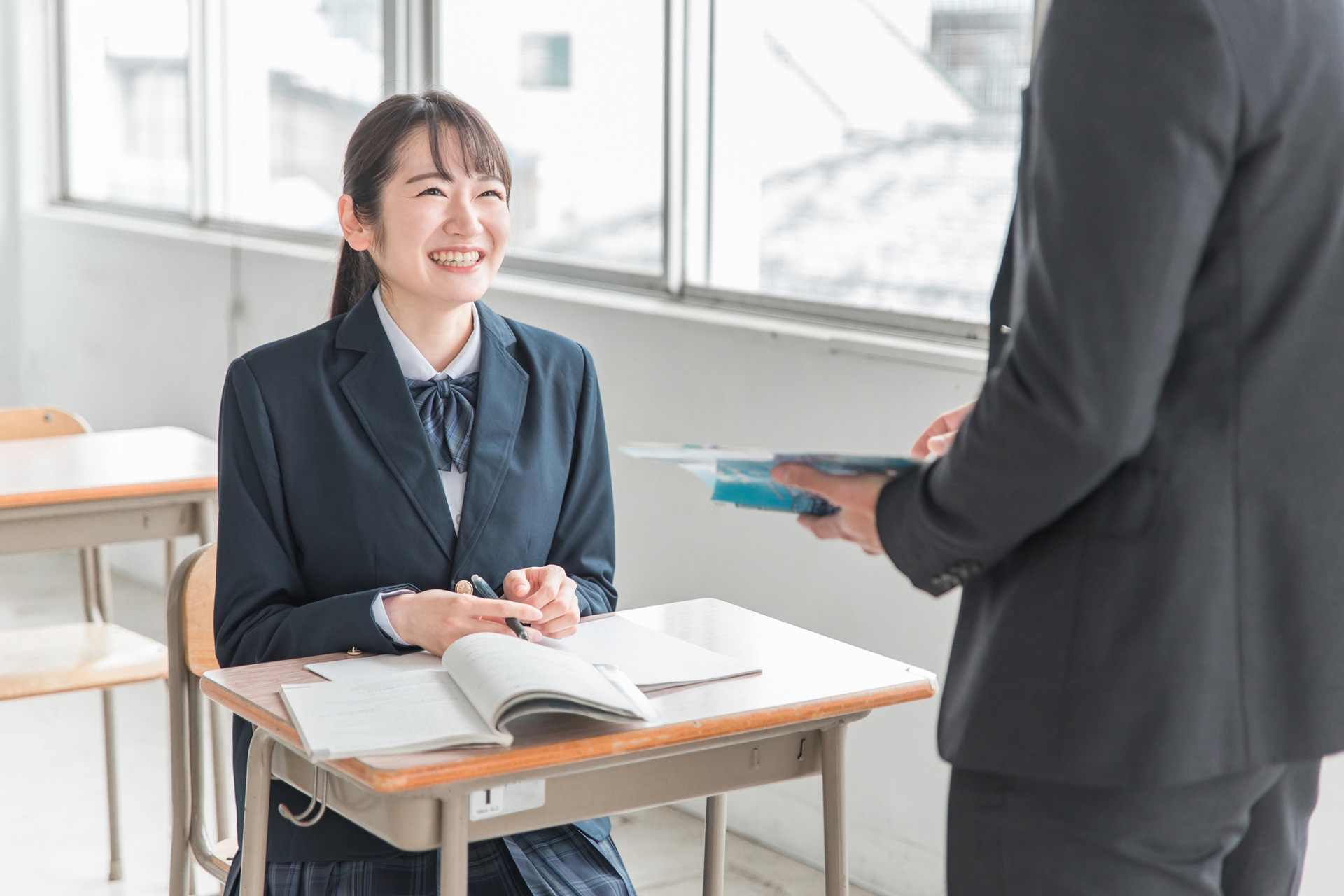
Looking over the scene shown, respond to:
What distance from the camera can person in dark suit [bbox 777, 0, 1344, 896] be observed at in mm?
964

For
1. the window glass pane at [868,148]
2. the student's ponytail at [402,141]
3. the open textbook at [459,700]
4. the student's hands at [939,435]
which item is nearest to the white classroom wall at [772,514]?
the window glass pane at [868,148]

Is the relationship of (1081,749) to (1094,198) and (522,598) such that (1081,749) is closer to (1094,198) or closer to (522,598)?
(1094,198)

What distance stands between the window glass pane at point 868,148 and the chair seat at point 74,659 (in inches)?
57.1

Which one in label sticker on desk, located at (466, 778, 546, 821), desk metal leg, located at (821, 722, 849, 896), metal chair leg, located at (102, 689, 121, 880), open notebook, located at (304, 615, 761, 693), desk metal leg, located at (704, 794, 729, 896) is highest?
open notebook, located at (304, 615, 761, 693)

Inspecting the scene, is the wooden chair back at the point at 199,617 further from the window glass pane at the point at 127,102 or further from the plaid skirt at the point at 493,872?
the window glass pane at the point at 127,102

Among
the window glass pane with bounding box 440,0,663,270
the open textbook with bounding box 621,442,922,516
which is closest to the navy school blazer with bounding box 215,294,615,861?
the open textbook with bounding box 621,442,922,516

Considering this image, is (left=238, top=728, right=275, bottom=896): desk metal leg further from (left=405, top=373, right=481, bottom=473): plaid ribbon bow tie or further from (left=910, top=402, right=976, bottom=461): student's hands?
(left=910, top=402, right=976, bottom=461): student's hands

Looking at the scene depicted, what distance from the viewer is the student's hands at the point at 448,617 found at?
1.59 meters

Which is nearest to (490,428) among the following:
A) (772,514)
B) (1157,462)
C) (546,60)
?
(1157,462)

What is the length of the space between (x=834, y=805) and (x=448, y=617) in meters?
0.49

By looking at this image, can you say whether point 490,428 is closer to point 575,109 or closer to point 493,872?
point 493,872

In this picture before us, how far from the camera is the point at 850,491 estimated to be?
1.15m

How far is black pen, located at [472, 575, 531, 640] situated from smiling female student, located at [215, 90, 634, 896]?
0.02 meters

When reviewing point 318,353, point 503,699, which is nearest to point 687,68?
point 318,353
